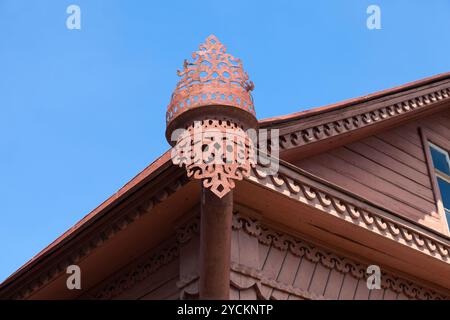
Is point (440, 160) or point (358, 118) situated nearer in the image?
point (358, 118)

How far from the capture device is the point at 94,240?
5.50 metres

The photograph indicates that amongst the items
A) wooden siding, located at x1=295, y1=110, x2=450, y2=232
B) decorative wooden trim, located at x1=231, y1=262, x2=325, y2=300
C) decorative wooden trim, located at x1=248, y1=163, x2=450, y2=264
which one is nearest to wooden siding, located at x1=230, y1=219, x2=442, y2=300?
decorative wooden trim, located at x1=231, y1=262, x2=325, y2=300

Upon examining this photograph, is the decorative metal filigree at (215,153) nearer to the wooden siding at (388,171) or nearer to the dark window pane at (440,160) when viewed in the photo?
the wooden siding at (388,171)

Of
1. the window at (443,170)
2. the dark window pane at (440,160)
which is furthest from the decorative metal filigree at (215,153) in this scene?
the dark window pane at (440,160)

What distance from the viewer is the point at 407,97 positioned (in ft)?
25.7

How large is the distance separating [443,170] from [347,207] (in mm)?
3293

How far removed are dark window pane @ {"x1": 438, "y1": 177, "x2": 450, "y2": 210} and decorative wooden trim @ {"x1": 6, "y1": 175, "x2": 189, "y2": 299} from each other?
4087 mm

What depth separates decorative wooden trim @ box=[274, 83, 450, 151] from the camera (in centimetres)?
582

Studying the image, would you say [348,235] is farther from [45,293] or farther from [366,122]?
[45,293]

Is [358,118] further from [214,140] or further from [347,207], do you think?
[214,140]

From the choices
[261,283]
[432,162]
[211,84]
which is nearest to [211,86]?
[211,84]

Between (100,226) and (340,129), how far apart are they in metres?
2.53

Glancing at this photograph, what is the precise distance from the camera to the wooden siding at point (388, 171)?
6562mm
